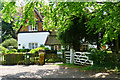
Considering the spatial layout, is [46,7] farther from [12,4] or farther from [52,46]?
[52,46]

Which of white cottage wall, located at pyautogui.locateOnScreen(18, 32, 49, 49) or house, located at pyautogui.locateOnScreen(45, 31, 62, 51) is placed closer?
house, located at pyautogui.locateOnScreen(45, 31, 62, 51)

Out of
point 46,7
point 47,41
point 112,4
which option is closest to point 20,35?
→ point 47,41

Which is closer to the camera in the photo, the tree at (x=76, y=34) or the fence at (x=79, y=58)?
the fence at (x=79, y=58)

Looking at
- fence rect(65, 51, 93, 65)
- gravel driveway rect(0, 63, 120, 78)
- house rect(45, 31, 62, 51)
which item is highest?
house rect(45, 31, 62, 51)

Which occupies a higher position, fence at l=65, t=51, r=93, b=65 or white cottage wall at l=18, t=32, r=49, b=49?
white cottage wall at l=18, t=32, r=49, b=49

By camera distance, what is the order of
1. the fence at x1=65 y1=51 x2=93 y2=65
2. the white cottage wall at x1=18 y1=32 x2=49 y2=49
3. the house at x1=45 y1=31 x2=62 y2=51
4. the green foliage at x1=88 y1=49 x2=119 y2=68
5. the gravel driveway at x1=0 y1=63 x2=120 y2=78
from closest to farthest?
the gravel driveway at x1=0 y1=63 x2=120 y2=78 < the green foliage at x1=88 y1=49 x2=119 y2=68 < the fence at x1=65 y1=51 x2=93 y2=65 < the house at x1=45 y1=31 x2=62 y2=51 < the white cottage wall at x1=18 y1=32 x2=49 y2=49

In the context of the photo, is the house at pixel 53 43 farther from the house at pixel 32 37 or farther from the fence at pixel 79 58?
the fence at pixel 79 58

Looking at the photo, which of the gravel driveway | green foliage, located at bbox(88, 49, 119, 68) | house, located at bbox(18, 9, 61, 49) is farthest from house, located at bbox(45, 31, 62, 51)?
the gravel driveway

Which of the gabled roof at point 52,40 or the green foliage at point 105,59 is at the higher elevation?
the gabled roof at point 52,40

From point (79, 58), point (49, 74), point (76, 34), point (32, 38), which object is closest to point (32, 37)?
point (32, 38)

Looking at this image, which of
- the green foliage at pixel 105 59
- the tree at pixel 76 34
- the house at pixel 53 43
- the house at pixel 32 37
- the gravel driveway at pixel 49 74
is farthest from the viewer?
the house at pixel 32 37

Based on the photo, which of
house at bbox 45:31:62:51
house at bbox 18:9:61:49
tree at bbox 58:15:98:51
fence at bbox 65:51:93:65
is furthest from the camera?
house at bbox 18:9:61:49

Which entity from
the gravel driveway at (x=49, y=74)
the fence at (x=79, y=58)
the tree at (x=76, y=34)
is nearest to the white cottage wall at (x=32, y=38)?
the tree at (x=76, y=34)

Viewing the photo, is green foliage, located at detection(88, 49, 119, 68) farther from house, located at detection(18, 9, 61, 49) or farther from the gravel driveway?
house, located at detection(18, 9, 61, 49)
